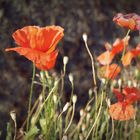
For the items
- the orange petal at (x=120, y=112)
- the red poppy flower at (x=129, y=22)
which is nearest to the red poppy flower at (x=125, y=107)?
the orange petal at (x=120, y=112)

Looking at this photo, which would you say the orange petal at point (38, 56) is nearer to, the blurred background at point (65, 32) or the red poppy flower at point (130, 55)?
the red poppy flower at point (130, 55)

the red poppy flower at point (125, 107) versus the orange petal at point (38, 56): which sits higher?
the orange petal at point (38, 56)

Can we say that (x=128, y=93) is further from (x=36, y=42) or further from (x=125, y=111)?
(x=36, y=42)

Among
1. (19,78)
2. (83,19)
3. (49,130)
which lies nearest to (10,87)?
(19,78)

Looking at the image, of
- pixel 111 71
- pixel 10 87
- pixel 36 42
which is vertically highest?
pixel 36 42

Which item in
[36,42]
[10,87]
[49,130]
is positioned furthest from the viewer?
[10,87]

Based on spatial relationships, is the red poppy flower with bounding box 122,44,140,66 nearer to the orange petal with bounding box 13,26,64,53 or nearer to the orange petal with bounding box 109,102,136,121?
the orange petal with bounding box 109,102,136,121

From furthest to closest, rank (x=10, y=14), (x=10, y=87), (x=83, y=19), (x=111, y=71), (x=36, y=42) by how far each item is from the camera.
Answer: (x=83, y=19) → (x=10, y=14) → (x=10, y=87) → (x=111, y=71) → (x=36, y=42)
